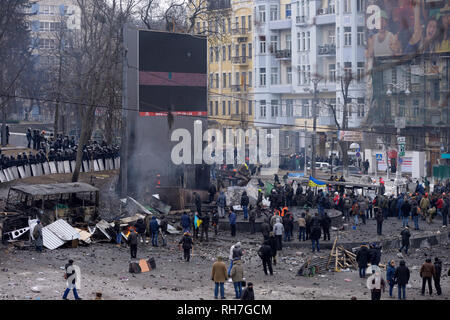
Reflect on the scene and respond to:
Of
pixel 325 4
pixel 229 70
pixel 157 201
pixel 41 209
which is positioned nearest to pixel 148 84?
pixel 157 201

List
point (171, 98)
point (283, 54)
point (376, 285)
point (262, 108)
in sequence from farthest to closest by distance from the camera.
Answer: point (262, 108)
point (283, 54)
point (171, 98)
point (376, 285)

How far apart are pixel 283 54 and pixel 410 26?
52.8 ft

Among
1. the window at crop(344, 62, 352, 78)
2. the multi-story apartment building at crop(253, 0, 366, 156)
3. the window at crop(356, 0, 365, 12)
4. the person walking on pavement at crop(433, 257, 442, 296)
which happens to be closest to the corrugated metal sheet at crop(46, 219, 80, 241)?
the person walking on pavement at crop(433, 257, 442, 296)

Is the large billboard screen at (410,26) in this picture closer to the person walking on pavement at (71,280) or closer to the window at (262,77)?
the window at (262,77)

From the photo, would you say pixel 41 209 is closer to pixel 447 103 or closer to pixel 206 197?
pixel 206 197

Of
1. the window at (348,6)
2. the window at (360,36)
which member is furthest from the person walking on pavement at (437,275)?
the window at (348,6)

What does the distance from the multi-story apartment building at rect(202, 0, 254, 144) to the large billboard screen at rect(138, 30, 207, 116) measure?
34665 millimetres

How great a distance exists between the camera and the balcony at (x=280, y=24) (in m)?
67.8

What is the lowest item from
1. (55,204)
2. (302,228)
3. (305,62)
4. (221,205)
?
(302,228)

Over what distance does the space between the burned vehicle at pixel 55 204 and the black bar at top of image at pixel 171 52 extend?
26.2ft

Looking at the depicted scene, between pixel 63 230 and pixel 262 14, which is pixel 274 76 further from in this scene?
pixel 63 230

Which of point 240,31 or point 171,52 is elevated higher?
point 240,31

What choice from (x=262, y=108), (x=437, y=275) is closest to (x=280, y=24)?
(x=262, y=108)

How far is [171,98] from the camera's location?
112ft
